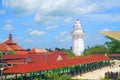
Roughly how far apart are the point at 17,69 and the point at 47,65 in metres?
6.79

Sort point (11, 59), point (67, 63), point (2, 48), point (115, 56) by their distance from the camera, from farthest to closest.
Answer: point (115, 56) < point (2, 48) < point (11, 59) < point (67, 63)

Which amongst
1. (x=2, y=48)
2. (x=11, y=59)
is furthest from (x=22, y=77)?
(x=2, y=48)

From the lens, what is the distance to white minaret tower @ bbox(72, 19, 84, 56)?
9106 cm

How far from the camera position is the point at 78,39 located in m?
92.8

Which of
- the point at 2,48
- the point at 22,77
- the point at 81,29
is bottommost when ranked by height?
the point at 22,77

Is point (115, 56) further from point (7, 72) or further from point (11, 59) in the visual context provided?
point (7, 72)

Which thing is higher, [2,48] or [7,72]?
[2,48]

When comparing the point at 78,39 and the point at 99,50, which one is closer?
the point at 78,39

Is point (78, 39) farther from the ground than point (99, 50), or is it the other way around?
point (78, 39)

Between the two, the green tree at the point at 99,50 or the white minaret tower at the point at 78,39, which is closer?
the white minaret tower at the point at 78,39

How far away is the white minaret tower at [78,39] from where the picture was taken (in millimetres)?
91062

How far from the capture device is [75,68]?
2255 inches

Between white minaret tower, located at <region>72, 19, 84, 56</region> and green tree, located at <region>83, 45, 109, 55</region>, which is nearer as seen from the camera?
white minaret tower, located at <region>72, 19, 84, 56</region>

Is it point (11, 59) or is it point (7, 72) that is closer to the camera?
point (7, 72)
